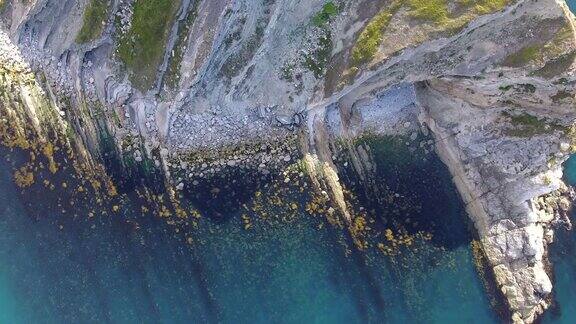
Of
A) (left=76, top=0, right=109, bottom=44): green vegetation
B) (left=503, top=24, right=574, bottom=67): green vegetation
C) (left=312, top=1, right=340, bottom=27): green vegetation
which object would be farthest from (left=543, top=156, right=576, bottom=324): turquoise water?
(left=76, top=0, right=109, bottom=44): green vegetation

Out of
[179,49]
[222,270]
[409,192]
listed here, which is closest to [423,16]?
[409,192]

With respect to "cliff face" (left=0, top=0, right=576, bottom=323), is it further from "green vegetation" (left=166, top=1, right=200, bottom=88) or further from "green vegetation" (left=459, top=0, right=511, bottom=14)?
"green vegetation" (left=459, top=0, right=511, bottom=14)

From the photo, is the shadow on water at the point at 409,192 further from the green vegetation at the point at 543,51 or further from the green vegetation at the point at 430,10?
the green vegetation at the point at 430,10

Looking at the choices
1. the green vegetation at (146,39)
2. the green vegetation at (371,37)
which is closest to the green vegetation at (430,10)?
the green vegetation at (371,37)

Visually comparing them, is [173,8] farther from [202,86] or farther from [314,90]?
[314,90]

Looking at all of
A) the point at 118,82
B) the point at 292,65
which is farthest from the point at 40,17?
the point at 292,65

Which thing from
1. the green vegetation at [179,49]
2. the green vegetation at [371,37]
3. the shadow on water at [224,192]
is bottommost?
the shadow on water at [224,192]
